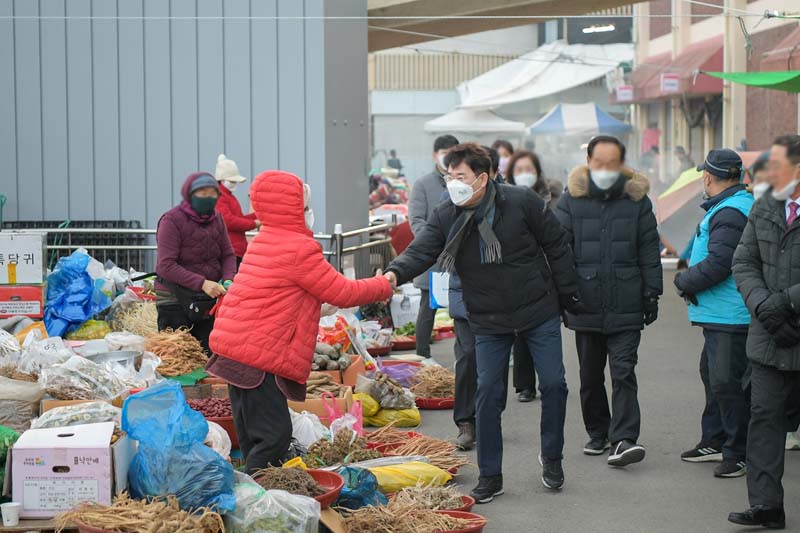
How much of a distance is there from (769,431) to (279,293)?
8.55ft

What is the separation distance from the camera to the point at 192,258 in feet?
30.0

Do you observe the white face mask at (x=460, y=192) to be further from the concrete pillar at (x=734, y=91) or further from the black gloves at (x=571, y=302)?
the concrete pillar at (x=734, y=91)

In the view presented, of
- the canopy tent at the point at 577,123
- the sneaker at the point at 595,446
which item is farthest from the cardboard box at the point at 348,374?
the canopy tent at the point at 577,123

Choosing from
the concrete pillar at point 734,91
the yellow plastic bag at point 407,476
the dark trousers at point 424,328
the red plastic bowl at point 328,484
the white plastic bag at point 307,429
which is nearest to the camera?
the red plastic bowl at point 328,484

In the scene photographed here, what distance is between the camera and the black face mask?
29.8 feet

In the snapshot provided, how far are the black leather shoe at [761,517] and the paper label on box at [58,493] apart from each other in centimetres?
323

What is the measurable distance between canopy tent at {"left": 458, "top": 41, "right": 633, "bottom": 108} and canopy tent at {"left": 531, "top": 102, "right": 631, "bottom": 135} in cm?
163

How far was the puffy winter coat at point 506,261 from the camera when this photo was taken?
271 inches

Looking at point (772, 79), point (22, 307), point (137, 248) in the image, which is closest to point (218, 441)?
point (22, 307)

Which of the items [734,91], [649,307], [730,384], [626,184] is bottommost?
[730,384]

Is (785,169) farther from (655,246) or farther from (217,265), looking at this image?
(217,265)

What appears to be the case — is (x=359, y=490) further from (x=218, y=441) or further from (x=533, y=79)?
(x=533, y=79)

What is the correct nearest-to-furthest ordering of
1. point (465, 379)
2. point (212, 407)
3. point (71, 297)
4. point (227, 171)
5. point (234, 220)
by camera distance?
point (212, 407) < point (465, 379) < point (71, 297) < point (234, 220) < point (227, 171)

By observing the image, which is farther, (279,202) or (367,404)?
(367,404)
